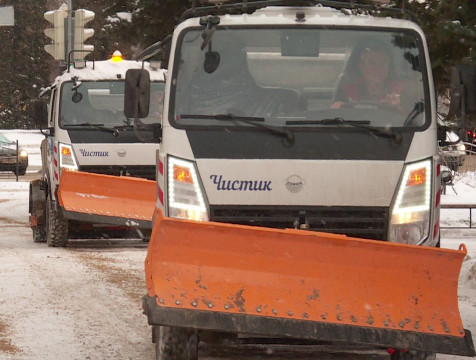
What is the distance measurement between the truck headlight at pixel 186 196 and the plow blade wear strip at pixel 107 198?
7.81 metres

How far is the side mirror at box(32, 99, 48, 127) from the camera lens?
14.6 meters

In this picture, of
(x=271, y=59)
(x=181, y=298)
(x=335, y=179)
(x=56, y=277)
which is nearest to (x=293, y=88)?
(x=271, y=59)

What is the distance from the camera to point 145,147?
49.1 ft

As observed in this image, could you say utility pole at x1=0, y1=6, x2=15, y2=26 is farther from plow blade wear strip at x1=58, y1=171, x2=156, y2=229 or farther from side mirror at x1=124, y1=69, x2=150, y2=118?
side mirror at x1=124, y1=69, x2=150, y2=118

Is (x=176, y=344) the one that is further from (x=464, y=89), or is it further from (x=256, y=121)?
(x=464, y=89)

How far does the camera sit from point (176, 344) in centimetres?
635

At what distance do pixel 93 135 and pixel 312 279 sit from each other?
9.20 m

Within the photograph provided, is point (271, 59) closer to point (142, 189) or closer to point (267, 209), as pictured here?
point (267, 209)

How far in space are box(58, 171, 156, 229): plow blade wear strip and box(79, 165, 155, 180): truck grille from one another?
0.26 m

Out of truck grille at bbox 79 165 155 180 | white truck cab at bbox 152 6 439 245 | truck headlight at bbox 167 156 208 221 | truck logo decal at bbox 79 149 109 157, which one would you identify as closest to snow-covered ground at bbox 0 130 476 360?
white truck cab at bbox 152 6 439 245

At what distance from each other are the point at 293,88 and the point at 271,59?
0.87 ft

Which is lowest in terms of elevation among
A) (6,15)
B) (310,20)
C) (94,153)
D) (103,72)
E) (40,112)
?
(94,153)

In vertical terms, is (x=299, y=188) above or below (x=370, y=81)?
below

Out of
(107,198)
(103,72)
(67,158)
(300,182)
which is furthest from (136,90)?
(103,72)
